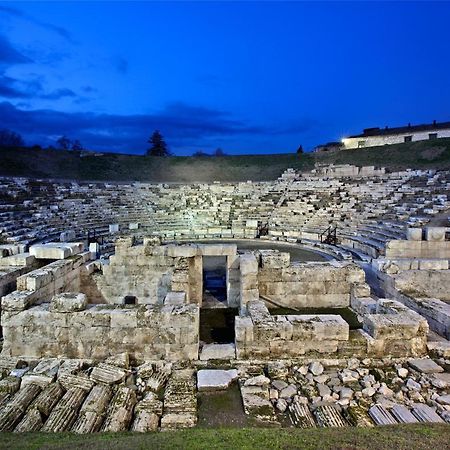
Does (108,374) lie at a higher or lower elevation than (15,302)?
lower

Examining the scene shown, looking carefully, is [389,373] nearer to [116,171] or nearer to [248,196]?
[248,196]

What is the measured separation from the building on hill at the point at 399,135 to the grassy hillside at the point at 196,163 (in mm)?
7844

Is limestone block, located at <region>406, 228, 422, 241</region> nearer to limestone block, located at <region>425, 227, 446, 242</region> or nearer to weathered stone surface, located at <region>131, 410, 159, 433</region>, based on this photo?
limestone block, located at <region>425, 227, 446, 242</region>

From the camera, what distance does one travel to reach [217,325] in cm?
869

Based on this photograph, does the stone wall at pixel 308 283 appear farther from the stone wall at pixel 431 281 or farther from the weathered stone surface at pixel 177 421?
the weathered stone surface at pixel 177 421

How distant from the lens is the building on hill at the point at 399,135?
43.9 m

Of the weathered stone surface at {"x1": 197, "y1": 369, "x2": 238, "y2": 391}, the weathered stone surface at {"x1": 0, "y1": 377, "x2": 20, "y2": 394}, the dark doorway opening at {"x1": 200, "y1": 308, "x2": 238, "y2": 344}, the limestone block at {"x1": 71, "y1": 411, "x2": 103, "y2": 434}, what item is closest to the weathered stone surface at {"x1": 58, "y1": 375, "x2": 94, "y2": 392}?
the weathered stone surface at {"x1": 0, "y1": 377, "x2": 20, "y2": 394}

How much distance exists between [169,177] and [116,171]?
18.9ft

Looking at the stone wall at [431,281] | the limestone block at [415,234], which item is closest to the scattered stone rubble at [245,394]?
the stone wall at [431,281]

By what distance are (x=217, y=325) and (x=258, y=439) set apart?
15.7 ft

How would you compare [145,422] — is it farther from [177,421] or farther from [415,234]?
[415,234]

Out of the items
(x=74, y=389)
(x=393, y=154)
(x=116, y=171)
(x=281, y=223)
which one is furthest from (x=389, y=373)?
(x=116, y=171)

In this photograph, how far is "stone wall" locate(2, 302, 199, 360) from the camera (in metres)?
6.46

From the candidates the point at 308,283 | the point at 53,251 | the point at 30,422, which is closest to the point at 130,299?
the point at 53,251
